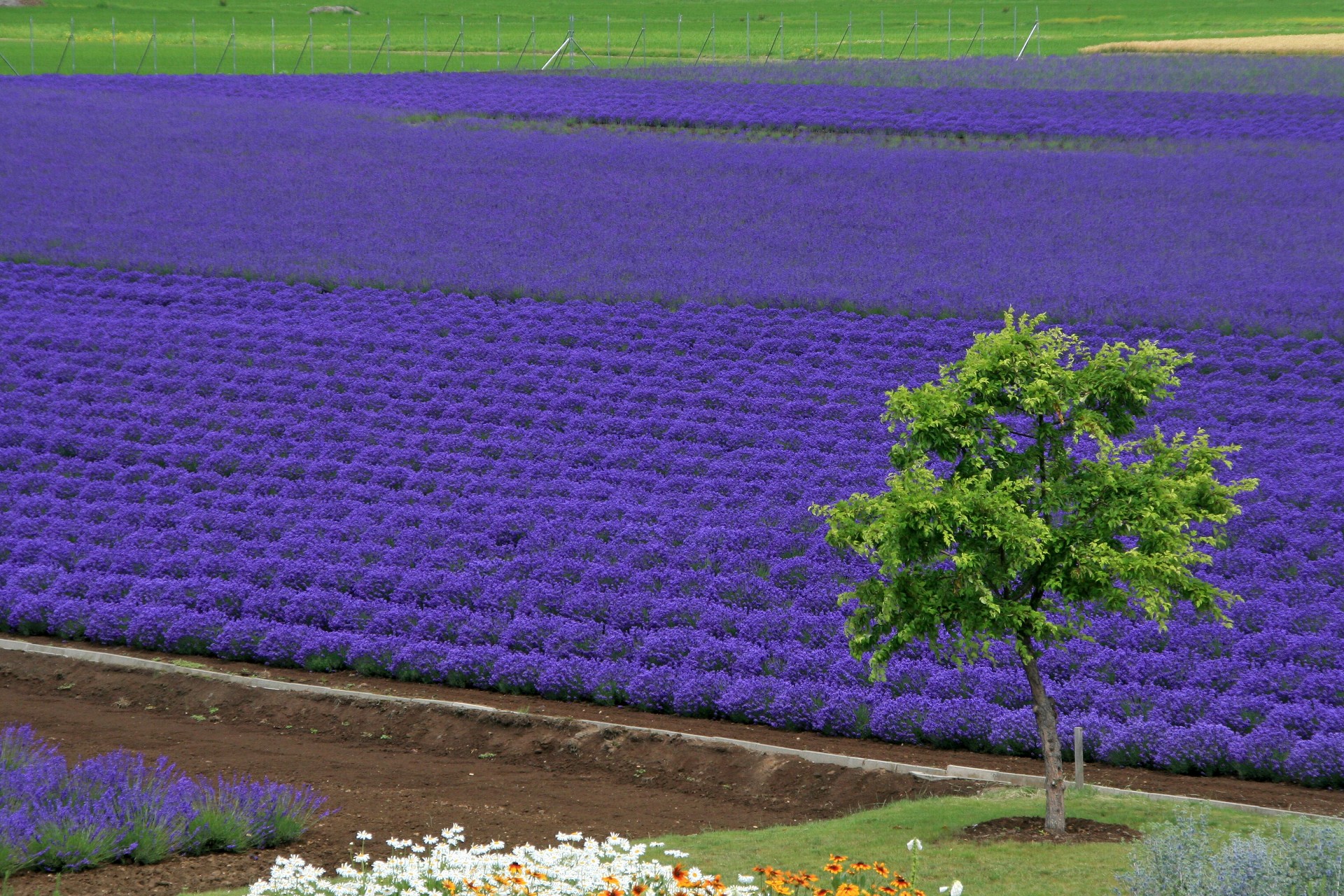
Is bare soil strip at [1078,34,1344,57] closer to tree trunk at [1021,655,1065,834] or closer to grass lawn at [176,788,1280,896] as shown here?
grass lawn at [176,788,1280,896]

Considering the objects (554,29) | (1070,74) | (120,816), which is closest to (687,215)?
(120,816)

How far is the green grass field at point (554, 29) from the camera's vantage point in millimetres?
70188

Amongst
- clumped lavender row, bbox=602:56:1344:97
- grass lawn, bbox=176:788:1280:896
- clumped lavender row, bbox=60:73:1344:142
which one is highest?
clumped lavender row, bbox=602:56:1344:97

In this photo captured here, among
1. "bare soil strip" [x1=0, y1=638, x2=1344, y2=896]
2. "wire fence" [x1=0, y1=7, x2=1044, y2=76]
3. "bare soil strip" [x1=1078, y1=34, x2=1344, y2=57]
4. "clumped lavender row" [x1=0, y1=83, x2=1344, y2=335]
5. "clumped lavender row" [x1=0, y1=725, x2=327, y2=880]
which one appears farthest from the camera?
"wire fence" [x1=0, y1=7, x2=1044, y2=76]

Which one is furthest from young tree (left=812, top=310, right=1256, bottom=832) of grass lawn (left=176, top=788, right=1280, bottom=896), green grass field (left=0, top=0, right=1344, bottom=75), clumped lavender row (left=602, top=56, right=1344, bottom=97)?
green grass field (left=0, top=0, right=1344, bottom=75)

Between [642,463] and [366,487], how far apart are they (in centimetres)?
389

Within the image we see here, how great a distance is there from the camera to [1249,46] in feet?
220

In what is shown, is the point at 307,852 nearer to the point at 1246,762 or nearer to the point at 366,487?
the point at 1246,762

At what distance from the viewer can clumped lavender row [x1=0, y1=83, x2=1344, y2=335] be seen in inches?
1029

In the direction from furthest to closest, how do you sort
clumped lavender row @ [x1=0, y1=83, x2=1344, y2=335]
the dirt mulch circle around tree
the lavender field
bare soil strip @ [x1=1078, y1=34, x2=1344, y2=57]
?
bare soil strip @ [x1=1078, y1=34, x2=1344, y2=57]
clumped lavender row @ [x1=0, y1=83, x2=1344, y2=335]
the lavender field
the dirt mulch circle around tree

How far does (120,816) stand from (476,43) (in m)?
75.4

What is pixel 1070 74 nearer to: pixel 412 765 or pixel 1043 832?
pixel 412 765

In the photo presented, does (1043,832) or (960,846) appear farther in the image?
(1043,832)

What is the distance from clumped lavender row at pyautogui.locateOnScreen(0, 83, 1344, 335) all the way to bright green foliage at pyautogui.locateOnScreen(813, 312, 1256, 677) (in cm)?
1465
